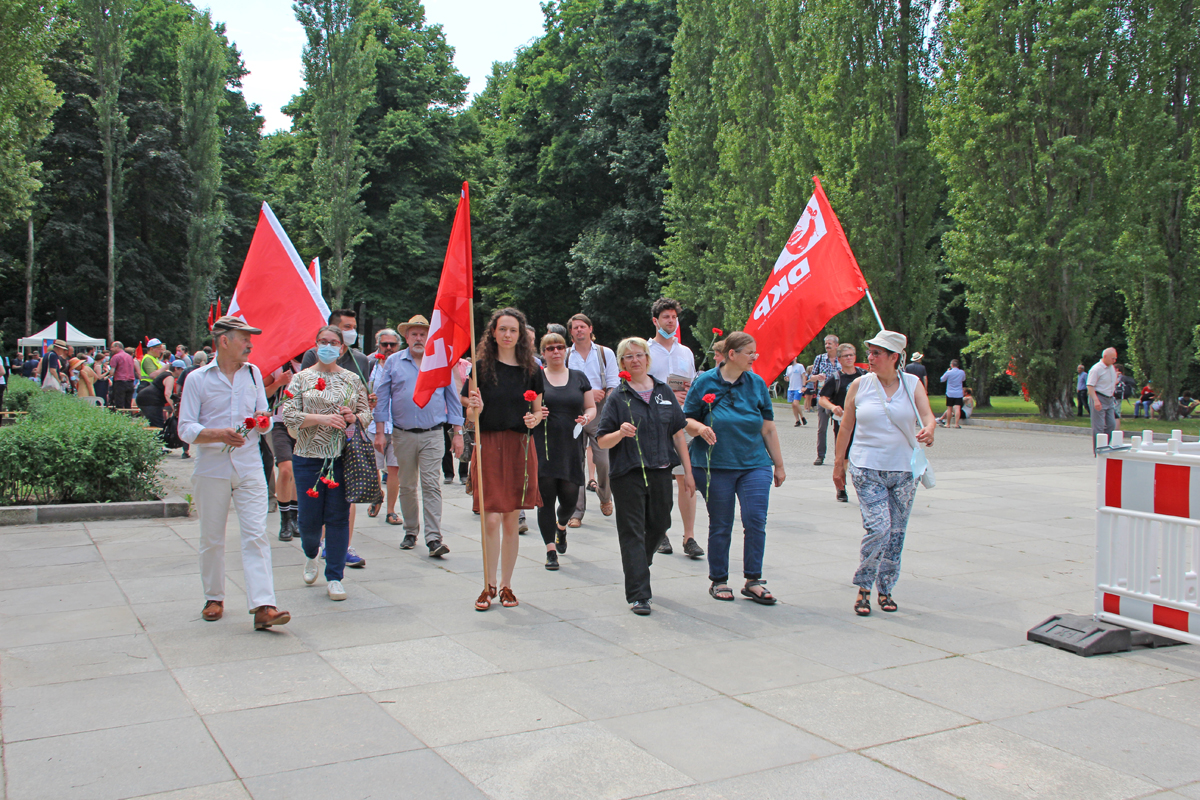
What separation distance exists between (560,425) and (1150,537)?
12.7 ft

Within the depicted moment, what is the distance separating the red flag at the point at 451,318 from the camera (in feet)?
21.7

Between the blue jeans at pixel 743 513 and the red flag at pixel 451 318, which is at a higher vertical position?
the red flag at pixel 451 318

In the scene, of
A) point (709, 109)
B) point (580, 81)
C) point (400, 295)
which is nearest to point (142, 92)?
point (400, 295)

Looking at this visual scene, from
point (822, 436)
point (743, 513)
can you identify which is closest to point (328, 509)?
point (743, 513)

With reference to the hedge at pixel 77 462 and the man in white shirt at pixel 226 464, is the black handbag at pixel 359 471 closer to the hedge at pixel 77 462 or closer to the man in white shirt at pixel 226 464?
the man in white shirt at pixel 226 464

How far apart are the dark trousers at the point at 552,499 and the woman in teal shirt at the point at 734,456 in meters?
1.09

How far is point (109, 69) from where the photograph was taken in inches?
1567

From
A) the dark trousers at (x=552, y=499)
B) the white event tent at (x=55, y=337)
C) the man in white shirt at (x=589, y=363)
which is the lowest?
the dark trousers at (x=552, y=499)

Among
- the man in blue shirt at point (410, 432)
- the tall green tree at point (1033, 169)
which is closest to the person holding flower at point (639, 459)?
the man in blue shirt at point (410, 432)

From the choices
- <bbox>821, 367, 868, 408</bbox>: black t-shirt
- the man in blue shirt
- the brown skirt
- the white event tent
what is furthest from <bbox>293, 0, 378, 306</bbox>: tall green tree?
the brown skirt

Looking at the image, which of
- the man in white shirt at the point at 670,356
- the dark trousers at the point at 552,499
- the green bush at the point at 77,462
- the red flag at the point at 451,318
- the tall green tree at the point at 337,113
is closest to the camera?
the red flag at the point at 451,318

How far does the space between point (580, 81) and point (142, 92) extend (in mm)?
20653

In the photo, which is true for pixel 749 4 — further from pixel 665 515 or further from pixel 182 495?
pixel 665 515

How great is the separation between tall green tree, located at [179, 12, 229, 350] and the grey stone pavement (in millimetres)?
39410
